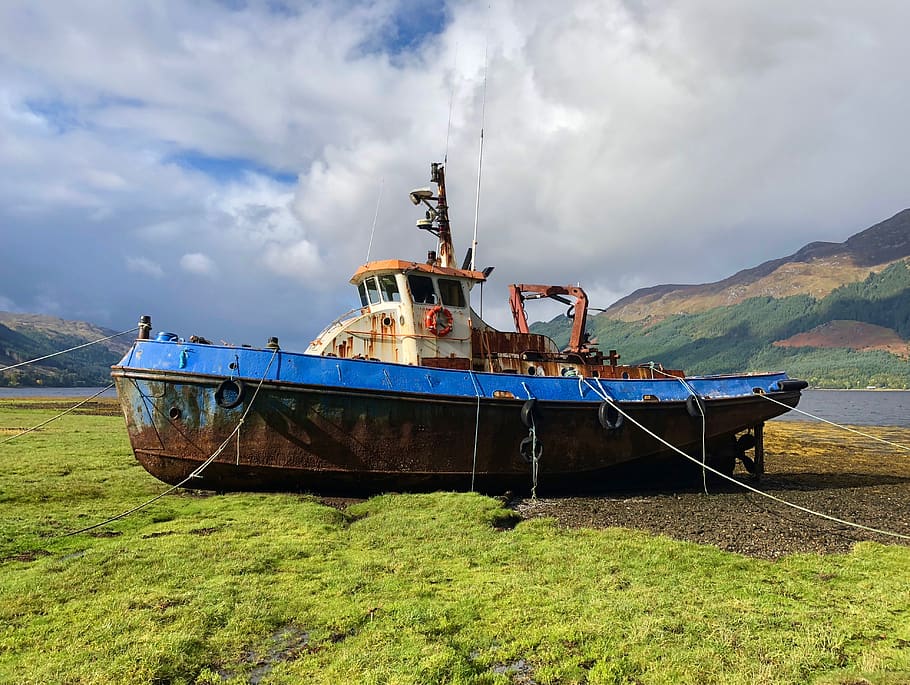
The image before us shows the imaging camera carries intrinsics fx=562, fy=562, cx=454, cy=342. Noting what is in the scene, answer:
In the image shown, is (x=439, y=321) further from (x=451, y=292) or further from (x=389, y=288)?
(x=389, y=288)

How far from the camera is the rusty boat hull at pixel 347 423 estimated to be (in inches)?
363

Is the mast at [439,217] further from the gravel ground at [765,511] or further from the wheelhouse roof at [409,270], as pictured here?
the gravel ground at [765,511]

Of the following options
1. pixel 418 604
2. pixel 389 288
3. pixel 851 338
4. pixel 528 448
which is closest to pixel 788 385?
pixel 528 448

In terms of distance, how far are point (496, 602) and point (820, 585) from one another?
11.2 feet

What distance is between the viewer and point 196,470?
9.46 metres

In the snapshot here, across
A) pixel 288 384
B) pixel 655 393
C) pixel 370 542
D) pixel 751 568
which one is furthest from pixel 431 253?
pixel 751 568

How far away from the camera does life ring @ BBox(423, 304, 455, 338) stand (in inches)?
447

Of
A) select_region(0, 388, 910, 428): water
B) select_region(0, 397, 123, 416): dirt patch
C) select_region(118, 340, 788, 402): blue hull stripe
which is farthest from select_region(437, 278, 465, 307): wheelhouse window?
select_region(0, 397, 123, 416): dirt patch

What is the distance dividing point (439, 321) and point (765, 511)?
6.80 metres

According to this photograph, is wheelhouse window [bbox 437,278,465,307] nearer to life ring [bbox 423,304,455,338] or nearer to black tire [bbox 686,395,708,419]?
life ring [bbox 423,304,455,338]

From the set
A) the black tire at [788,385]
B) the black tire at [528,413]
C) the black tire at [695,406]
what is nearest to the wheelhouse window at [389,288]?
the black tire at [528,413]

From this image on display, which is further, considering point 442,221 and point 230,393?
point 442,221

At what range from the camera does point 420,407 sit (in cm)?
977

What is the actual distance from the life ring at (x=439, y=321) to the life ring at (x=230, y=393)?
3.84m
